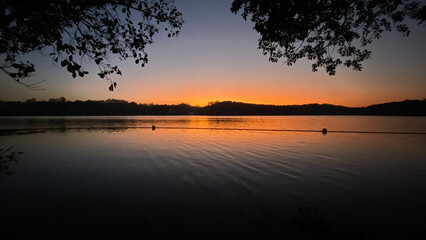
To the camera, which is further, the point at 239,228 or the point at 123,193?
the point at 123,193

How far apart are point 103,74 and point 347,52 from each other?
433 inches

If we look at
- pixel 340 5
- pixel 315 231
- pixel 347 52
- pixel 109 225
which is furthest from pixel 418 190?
pixel 109 225

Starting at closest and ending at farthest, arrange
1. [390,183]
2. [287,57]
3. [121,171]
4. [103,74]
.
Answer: [103,74]
[390,183]
[121,171]
[287,57]

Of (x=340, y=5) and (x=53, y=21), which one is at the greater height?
(x=340, y=5)

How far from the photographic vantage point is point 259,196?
5.84 m

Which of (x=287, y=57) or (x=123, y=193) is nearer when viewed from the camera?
(x=123, y=193)

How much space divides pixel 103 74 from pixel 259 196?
6442mm

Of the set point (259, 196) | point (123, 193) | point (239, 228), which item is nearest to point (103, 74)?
point (123, 193)

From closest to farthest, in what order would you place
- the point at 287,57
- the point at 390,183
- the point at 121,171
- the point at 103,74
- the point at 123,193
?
the point at 103,74, the point at 123,193, the point at 390,183, the point at 121,171, the point at 287,57

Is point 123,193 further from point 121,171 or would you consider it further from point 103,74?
point 103,74

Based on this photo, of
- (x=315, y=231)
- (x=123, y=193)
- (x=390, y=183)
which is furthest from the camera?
(x=390, y=183)

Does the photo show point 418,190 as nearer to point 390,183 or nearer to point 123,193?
point 390,183

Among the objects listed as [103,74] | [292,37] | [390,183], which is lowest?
[390,183]

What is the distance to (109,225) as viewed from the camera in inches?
167
